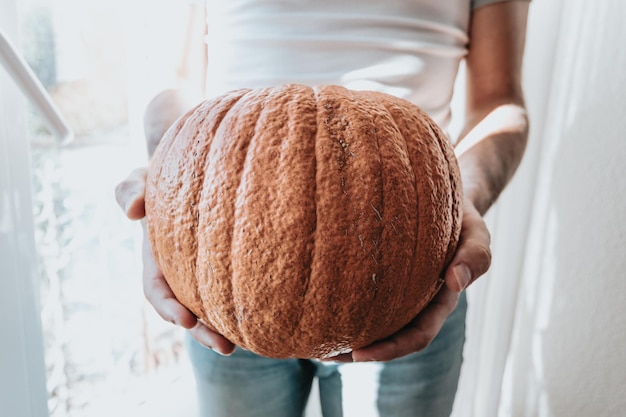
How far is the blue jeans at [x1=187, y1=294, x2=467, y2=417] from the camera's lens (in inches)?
30.7

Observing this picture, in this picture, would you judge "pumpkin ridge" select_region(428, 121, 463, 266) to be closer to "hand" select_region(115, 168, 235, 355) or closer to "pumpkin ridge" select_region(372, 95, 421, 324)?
"pumpkin ridge" select_region(372, 95, 421, 324)

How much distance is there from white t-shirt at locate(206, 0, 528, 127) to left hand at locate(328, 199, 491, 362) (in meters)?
0.32

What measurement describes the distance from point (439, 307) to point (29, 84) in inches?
20.9

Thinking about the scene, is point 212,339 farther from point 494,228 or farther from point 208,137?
point 494,228

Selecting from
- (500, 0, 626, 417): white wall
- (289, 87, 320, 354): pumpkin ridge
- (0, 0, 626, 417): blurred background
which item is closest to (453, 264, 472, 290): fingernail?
(289, 87, 320, 354): pumpkin ridge

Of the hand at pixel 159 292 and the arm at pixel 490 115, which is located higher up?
Result: the arm at pixel 490 115

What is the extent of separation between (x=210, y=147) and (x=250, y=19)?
1.22ft

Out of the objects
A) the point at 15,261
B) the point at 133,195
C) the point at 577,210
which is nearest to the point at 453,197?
the point at 133,195

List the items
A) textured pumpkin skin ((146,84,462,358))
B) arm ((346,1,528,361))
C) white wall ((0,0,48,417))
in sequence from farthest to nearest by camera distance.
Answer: white wall ((0,0,48,417)), arm ((346,1,528,361)), textured pumpkin skin ((146,84,462,358))

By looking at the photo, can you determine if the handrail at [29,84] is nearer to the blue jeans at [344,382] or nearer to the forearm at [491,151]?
the blue jeans at [344,382]

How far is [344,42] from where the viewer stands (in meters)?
0.78

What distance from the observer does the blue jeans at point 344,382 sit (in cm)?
78

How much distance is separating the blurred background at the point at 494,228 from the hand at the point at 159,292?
0.43 m

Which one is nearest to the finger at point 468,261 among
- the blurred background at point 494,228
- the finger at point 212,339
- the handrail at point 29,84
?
the finger at point 212,339
